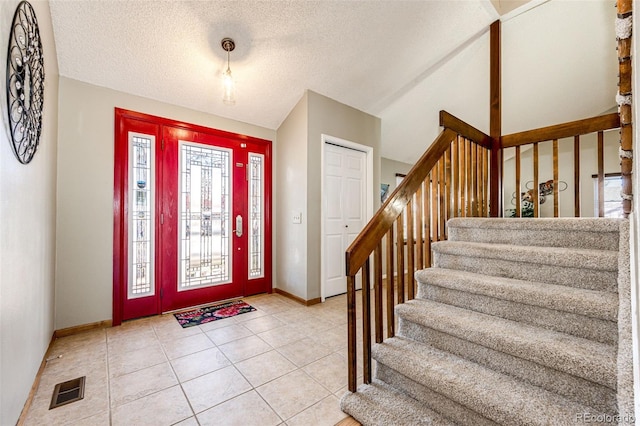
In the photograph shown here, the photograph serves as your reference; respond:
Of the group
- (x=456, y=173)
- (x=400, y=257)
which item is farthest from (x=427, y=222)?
(x=456, y=173)

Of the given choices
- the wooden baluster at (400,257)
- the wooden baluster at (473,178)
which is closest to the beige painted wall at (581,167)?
the wooden baluster at (473,178)

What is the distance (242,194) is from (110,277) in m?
1.64

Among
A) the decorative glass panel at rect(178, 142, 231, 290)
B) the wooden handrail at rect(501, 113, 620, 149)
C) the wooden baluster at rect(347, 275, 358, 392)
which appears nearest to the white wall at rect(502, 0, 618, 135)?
the wooden handrail at rect(501, 113, 620, 149)

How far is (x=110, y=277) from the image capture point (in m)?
2.70

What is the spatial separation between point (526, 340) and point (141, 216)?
3.36m

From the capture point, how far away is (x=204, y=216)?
3.29 m

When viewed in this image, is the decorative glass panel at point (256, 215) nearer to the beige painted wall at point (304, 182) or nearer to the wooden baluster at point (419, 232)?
the beige painted wall at point (304, 182)

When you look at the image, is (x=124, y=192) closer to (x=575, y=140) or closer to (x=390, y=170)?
(x=575, y=140)

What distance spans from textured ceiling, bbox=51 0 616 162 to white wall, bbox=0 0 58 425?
47cm

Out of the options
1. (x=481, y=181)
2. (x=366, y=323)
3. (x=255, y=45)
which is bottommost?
(x=366, y=323)

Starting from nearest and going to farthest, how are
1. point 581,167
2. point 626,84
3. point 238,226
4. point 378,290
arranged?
point 626,84 < point 378,290 < point 238,226 < point 581,167

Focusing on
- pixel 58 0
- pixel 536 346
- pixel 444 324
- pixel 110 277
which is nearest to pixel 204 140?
pixel 58 0

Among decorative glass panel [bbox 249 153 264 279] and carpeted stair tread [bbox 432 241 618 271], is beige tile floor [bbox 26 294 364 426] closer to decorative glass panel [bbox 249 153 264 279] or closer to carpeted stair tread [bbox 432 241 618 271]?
decorative glass panel [bbox 249 153 264 279]

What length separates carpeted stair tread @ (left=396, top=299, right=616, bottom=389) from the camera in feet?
3.51
